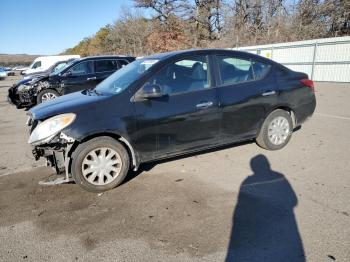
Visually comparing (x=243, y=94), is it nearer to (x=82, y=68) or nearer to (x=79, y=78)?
(x=79, y=78)

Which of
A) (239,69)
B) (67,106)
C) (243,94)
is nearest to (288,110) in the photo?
(243,94)

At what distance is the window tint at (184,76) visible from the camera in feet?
14.6

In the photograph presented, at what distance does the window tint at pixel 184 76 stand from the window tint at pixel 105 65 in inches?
277

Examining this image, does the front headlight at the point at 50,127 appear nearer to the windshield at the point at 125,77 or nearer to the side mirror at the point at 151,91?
the windshield at the point at 125,77

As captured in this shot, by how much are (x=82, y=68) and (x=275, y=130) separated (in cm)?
768

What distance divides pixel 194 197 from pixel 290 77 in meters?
3.05

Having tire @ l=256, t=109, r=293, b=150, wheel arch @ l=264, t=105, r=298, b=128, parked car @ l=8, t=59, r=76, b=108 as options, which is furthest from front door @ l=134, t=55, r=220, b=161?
parked car @ l=8, t=59, r=76, b=108

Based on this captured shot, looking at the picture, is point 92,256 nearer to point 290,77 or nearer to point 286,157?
point 286,157

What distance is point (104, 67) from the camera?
36.6 feet

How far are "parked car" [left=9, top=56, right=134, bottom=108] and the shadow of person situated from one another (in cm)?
793

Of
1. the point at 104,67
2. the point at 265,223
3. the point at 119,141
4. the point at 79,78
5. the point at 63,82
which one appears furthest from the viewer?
the point at 104,67

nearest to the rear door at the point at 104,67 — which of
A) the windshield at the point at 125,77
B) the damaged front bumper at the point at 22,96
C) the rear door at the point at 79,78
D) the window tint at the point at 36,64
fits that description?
the rear door at the point at 79,78

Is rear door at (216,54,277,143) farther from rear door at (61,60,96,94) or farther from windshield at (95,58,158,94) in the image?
rear door at (61,60,96,94)

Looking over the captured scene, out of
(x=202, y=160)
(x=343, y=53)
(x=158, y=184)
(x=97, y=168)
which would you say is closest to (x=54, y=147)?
(x=97, y=168)
